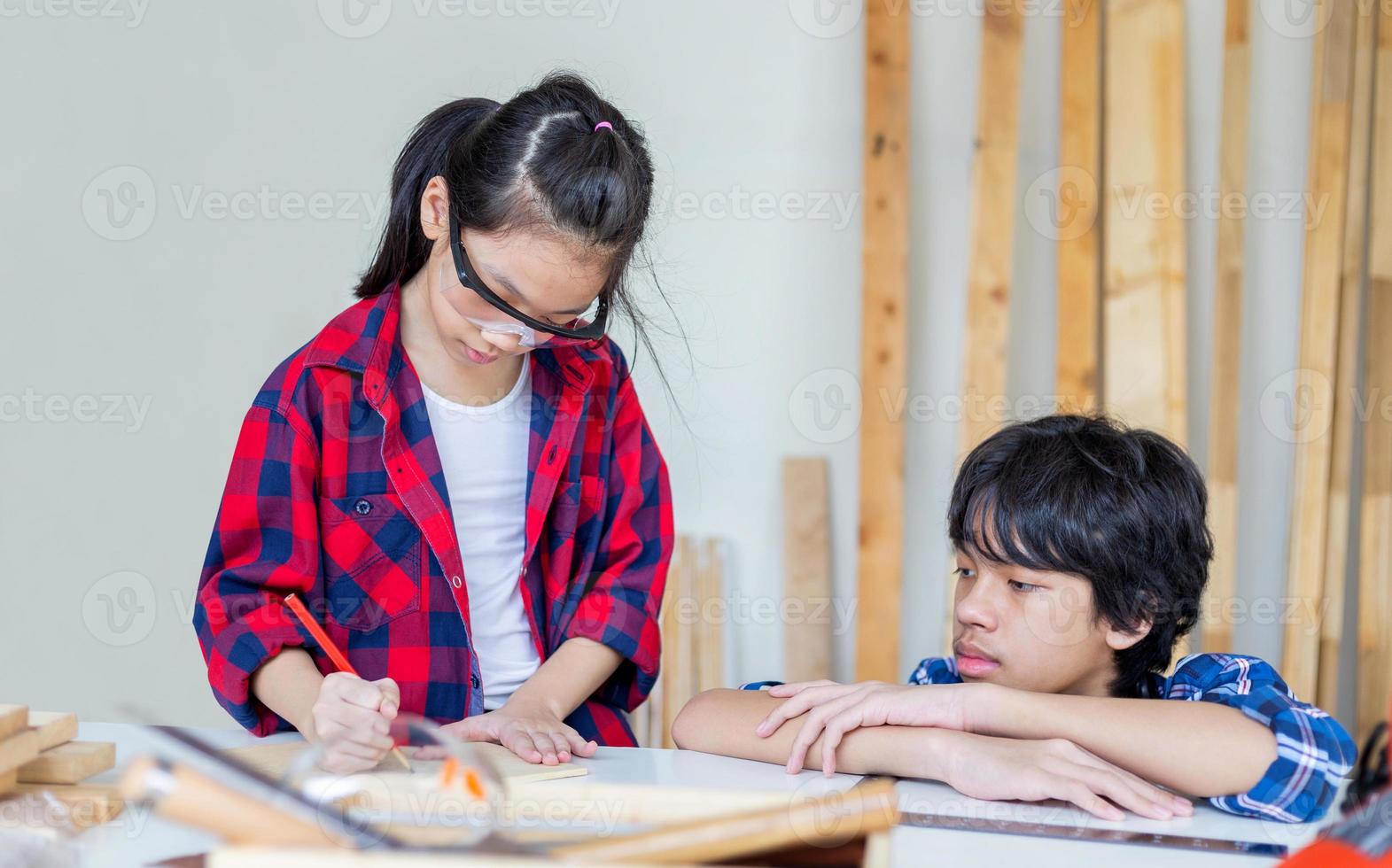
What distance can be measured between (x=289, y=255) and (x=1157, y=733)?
224 cm

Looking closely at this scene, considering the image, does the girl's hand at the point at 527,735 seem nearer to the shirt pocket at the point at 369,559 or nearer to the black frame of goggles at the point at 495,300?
the shirt pocket at the point at 369,559

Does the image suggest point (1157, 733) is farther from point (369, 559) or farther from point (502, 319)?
point (369, 559)

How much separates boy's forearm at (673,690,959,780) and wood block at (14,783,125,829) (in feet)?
1.87

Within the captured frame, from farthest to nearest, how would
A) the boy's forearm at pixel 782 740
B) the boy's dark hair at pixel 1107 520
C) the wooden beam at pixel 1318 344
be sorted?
1. the wooden beam at pixel 1318 344
2. the boy's dark hair at pixel 1107 520
3. the boy's forearm at pixel 782 740

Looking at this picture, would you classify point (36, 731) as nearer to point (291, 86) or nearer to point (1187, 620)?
point (1187, 620)

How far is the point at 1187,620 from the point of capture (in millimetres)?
1437

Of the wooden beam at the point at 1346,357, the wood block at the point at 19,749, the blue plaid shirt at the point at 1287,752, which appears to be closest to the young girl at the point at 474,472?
the wood block at the point at 19,749

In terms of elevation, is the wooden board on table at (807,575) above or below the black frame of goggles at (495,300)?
below

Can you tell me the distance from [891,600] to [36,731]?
1767mm

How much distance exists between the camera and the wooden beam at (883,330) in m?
2.45

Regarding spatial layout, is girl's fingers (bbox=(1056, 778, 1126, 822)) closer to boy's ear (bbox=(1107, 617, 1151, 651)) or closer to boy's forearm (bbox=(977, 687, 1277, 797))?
boy's forearm (bbox=(977, 687, 1277, 797))

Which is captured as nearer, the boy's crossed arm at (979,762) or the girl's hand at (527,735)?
the boy's crossed arm at (979,762)

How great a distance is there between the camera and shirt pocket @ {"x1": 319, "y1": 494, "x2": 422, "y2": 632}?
54.1 inches

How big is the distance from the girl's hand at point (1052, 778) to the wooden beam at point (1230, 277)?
1.45 m
